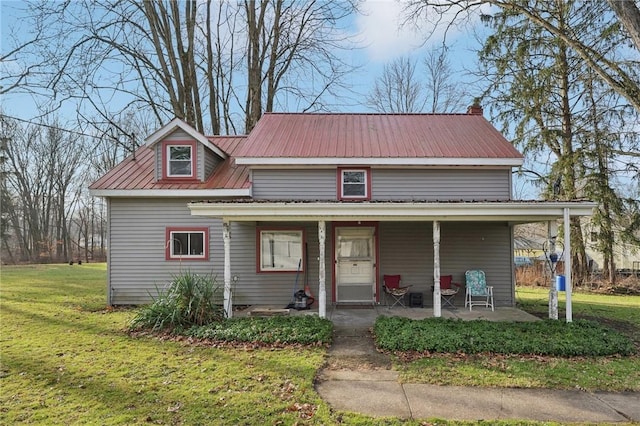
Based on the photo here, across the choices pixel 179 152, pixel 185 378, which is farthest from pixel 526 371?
pixel 179 152

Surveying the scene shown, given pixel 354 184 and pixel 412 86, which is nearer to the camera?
pixel 354 184

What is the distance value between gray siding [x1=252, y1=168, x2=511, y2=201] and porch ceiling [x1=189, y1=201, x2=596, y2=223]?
7.61 ft

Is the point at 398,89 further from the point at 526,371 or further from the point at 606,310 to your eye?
the point at 526,371

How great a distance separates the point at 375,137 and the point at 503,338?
6.78m

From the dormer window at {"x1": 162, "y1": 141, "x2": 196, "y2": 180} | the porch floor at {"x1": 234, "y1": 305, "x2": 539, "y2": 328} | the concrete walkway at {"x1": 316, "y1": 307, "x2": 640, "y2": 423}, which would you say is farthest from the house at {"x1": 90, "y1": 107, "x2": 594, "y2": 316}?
the concrete walkway at {"x1": 316, "y1": 307, "x2": 640, "y2": 423}

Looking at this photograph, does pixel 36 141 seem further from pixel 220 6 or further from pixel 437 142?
pixel 437 142

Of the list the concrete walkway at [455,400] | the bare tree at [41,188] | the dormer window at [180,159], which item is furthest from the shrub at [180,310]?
the bare tree at [41,188]

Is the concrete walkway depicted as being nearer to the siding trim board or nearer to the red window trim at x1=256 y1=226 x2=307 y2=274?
the red window trim at x1=256 y1=226 x2=307 y2=274

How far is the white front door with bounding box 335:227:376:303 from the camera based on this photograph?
33.7 feet

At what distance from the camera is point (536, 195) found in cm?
1670

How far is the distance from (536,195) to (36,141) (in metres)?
35.2

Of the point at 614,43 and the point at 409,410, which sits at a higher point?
the point at 614,43

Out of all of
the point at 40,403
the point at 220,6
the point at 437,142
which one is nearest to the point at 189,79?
the point at 220,6

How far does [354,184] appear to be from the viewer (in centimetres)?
1035
